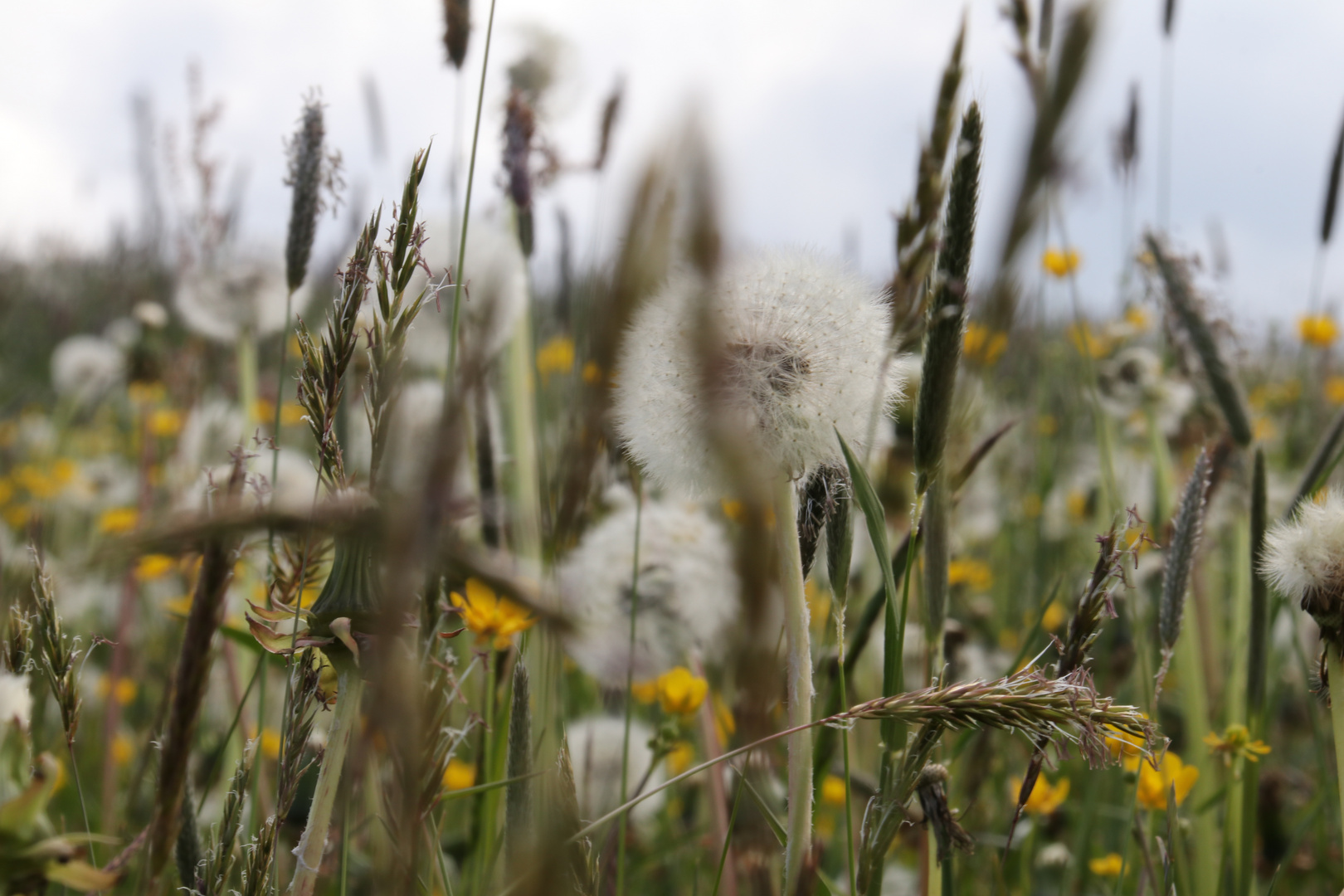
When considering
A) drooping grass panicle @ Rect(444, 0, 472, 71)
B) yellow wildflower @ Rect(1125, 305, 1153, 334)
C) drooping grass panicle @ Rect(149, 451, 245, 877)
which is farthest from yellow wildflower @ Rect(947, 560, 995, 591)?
drooping grass panicle @ Rect(149, 451, 245, 877)

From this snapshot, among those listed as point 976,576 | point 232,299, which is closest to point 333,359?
point 232,299

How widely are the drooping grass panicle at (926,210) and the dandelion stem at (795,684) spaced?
0.48 feet

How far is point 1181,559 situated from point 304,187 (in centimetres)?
81

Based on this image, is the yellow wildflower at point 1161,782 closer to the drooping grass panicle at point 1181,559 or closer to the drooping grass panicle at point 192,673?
the drooping grass panicle at point 1181,559

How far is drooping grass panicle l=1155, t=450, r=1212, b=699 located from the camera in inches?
29.5

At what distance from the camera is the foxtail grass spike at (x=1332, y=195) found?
3.92ft

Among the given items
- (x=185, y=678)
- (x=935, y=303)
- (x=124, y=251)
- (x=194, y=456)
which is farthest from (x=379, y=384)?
(x=124, y=251)

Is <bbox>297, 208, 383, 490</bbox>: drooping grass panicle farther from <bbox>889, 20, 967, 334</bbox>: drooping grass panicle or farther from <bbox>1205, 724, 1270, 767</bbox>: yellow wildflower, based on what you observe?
<bbox>1205, 724, 1270, 767</bbox>: yellow wildflower

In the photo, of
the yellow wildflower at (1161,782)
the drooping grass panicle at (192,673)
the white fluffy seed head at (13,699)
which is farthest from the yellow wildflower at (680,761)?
the drooping grass panicle at (192,673)

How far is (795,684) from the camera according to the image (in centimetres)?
57

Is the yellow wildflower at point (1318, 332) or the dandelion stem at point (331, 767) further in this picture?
the yellow wildflower at point (1318, 332)

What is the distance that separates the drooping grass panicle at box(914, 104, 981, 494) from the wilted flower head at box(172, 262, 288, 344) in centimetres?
193

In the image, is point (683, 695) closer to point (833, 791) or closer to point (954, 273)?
point (833, 791)

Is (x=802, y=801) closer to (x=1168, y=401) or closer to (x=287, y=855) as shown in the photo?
(x=287, y=855)
